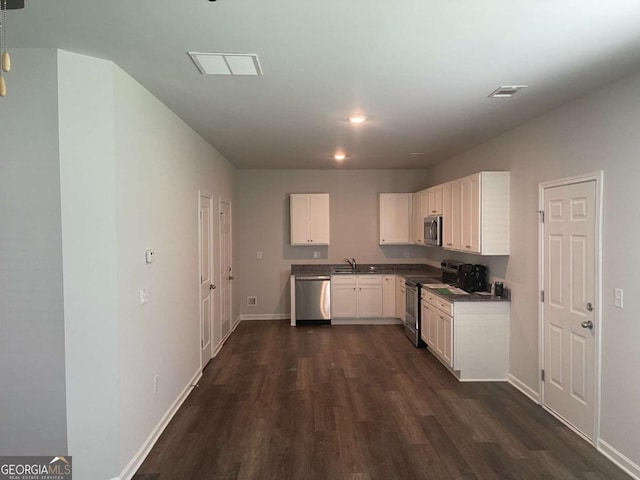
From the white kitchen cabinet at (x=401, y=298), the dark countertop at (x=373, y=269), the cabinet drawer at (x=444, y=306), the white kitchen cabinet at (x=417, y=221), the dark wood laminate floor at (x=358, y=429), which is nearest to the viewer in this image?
the dark wood laminate floor at (x=358, y=429)

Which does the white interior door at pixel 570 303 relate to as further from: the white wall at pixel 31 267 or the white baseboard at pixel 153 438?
the white wall at pixel 31 267

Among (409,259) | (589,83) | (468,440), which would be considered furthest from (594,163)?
(409,259)

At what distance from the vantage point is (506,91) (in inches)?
117

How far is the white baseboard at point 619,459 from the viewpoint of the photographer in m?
2.55

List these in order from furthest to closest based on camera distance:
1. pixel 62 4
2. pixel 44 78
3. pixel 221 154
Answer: pixel 221 154, pixel 44 78, pixel 62 4

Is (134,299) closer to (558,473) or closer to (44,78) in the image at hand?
(44,78)

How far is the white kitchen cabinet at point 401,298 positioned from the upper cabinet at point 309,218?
1.46 meters

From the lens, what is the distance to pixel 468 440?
3.02 m

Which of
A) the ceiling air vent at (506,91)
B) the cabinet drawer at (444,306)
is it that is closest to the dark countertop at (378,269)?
the cabinet drawer at (444,306)

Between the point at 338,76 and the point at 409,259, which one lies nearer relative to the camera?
the point at 338,76

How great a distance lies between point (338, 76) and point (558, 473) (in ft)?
10.2

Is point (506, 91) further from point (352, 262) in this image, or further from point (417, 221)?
point (352, 262)

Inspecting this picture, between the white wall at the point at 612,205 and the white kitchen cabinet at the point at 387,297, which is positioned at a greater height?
the white wall at the point at 612,205
